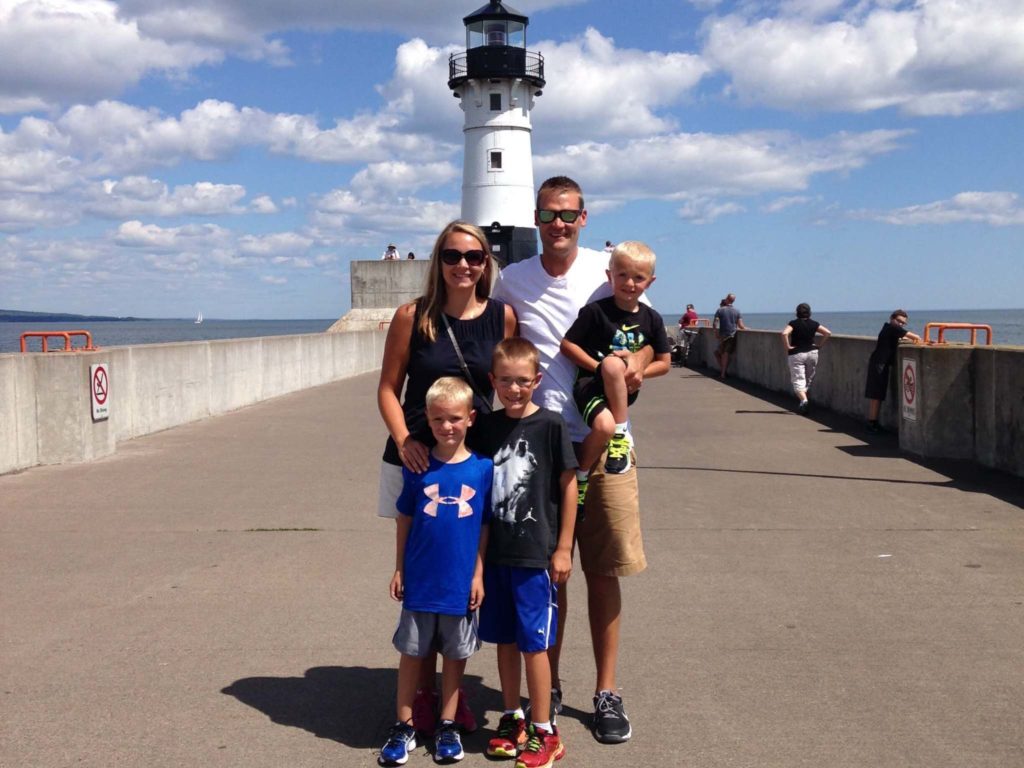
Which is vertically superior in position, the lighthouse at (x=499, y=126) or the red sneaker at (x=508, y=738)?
the lighthouse at (x=499, y=126)

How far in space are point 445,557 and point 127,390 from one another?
10.4 metres

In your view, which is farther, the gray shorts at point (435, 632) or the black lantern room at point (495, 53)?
the black lantern room at point (495, 53)

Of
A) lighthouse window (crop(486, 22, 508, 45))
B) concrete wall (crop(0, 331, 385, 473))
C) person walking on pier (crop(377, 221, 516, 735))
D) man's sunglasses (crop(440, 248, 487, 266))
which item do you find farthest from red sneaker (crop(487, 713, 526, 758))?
lighthouse window (crop(486, 22, 508, 45))

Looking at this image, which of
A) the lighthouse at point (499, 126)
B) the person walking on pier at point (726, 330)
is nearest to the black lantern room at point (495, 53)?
the lighthouse at point (499, 126)

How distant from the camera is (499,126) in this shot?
48.6m

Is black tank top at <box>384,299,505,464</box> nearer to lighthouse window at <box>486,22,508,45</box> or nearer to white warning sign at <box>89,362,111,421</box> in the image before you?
white warning sign at <box>89,362,111,421</box>

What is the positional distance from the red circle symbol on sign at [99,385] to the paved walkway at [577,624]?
1.24m

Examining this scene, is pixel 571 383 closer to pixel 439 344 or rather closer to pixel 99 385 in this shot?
pixel 439 344

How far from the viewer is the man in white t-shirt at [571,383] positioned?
14.3 ft

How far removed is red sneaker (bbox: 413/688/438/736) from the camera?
14.3ft

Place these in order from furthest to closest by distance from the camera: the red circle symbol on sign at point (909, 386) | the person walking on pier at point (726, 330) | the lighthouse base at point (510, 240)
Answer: the lighthouse base at point (510, 240)
the person walking on pier at point (726, 330)
the red circle symbol on sign at point (909, 386)

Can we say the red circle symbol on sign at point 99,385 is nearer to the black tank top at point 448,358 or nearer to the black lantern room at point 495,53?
the black tank top at point 448,358

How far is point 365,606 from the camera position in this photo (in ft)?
20.1

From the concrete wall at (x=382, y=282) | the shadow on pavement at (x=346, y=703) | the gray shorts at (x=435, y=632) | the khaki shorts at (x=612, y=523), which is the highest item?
the concrete wall at (x=382, y=282)
